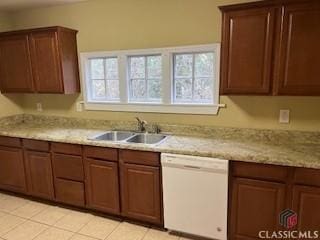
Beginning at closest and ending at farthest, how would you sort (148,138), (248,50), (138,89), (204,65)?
(248,50), (204,65), (148,138), (138,89)

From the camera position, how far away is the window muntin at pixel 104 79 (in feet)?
10.1

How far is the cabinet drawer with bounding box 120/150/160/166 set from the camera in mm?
2295

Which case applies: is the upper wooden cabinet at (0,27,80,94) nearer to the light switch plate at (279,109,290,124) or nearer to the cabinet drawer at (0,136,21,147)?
the cabinet drawer at (0,136,21,147)

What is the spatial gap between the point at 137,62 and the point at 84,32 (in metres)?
0.79

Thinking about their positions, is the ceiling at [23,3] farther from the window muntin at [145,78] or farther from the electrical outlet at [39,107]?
the electrical outlet at [39,107]

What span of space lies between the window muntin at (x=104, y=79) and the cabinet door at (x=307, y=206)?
86.6 inches

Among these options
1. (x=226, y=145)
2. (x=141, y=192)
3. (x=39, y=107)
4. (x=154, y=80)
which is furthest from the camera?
(x=39, y=107)

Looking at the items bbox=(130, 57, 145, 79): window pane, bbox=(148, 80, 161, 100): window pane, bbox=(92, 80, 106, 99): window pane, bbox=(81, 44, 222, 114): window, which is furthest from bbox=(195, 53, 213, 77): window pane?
bbox=(92, 80, 106, 99): window pane

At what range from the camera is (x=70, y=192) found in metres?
2.78

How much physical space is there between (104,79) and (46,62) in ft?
2.34

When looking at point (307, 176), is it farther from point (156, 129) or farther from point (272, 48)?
point (156, 129)

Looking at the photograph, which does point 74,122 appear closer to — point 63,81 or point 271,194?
point 63,81

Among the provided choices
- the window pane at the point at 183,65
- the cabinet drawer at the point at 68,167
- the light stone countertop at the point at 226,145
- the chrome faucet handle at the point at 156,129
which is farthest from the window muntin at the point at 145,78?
the cabinet drawer at the point at 68,167

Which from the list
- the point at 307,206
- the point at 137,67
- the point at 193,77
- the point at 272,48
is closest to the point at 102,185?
the point at 137,67
